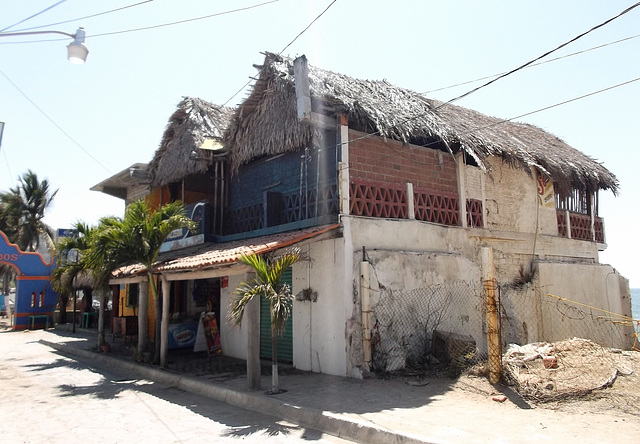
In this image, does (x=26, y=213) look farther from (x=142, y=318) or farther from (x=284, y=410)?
(x=284, y=410)

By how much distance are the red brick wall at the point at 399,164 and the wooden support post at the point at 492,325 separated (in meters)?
3.32

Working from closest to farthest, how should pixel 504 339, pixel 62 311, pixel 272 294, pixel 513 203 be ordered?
pixel 272 294 → pixel 504 339 → pixel 513 203 → pixel 62 311

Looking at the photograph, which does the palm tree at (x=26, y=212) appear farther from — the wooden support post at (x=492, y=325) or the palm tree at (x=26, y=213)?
the wooden support post at (x=492, y=325)

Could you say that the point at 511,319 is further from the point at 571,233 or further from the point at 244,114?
the point at 244,114

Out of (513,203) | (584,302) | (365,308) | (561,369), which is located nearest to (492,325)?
(561,369)

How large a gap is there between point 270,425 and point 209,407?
1.56 metres

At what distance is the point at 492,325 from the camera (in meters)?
7.32

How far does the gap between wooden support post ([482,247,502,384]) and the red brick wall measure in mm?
3322

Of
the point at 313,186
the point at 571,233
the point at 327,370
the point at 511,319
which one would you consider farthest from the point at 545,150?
the point at 327,370

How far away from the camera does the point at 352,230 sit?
30.6 ft

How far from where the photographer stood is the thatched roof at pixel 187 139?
13195 mm

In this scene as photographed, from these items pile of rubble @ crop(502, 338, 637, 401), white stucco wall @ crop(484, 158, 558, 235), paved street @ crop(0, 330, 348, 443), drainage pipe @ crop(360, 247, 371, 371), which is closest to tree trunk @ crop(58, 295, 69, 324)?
paved street @ crop(0, 330, 348, 443)

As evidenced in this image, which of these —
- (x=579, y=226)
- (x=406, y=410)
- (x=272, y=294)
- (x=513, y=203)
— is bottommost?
(x=406, y=410)

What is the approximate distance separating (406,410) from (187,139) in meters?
10.2
